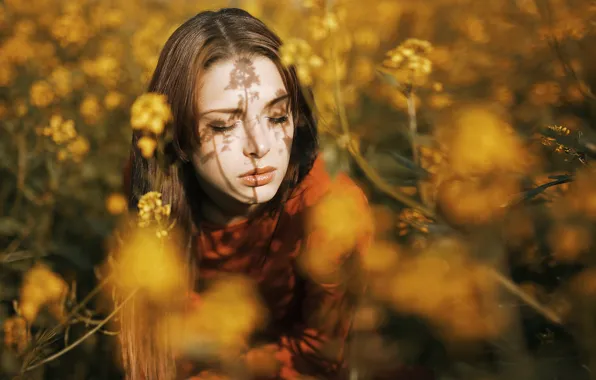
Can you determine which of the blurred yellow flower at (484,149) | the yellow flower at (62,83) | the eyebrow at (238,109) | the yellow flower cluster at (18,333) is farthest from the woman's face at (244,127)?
the yellow flower at (62,83)

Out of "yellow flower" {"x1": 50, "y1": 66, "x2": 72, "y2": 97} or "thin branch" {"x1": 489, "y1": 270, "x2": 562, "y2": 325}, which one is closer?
"thin branch" {"x1": 489, "y1": 270, "x2": 562, "y2": 325}

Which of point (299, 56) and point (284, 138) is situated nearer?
point (299, 56)

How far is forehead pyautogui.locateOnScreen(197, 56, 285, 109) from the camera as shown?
4.09 feet

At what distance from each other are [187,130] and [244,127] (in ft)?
0.47

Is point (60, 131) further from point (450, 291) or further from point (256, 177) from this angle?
point (450, 291)

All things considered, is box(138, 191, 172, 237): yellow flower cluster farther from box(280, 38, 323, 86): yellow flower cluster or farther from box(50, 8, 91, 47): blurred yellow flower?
box(50, 8, 91, 47): blurred yellow flower

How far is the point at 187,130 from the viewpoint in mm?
1335

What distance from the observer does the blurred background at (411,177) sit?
112 centimetres

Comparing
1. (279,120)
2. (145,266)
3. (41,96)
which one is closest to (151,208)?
(145,266)

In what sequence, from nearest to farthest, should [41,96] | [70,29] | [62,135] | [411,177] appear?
[411,177], [62,135], [41,96], [70,29]

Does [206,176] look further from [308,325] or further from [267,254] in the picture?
[308,325]

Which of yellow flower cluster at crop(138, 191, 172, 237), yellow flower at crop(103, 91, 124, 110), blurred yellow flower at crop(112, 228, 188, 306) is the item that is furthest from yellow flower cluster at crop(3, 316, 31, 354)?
yellow flower at crop(103, 91, 124, 110)

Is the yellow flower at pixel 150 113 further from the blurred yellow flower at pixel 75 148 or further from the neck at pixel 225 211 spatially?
the blurred yellow flower at pixel 75 148

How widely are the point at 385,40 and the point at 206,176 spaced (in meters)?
1.72
